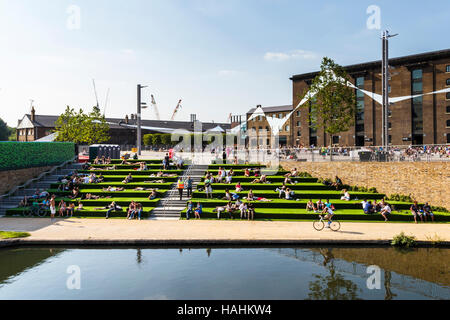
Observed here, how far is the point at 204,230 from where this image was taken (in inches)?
738

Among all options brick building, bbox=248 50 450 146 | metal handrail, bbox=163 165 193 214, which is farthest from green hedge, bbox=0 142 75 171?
brick building, bbox=248 50 450 146

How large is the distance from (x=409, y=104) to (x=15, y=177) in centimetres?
5695

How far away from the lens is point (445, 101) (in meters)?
56.7

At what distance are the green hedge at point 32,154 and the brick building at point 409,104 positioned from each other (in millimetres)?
34357

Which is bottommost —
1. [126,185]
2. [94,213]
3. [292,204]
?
[94,213]

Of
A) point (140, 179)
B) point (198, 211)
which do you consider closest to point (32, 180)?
point (140, 179)

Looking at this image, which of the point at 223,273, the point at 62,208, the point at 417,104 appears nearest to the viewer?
the point at 223,273

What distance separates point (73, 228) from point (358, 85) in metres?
59.7

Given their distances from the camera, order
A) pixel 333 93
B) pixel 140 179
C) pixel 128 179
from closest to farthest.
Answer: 1. pixel 128 179
2. pixel 140 179
3. pixel 333 93

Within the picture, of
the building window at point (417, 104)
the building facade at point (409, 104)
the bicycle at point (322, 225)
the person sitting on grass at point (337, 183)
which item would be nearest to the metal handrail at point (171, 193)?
the bicycle at point (322, 225)

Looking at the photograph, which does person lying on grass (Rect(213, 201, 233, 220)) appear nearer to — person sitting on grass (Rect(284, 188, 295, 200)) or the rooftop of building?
person sitting on grass (Rect(284, 188, 295, 200))

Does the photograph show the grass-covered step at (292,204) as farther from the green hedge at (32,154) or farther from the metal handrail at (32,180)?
the green hedge at (32,154)

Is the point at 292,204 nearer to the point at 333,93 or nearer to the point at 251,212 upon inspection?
the point at 251,212
